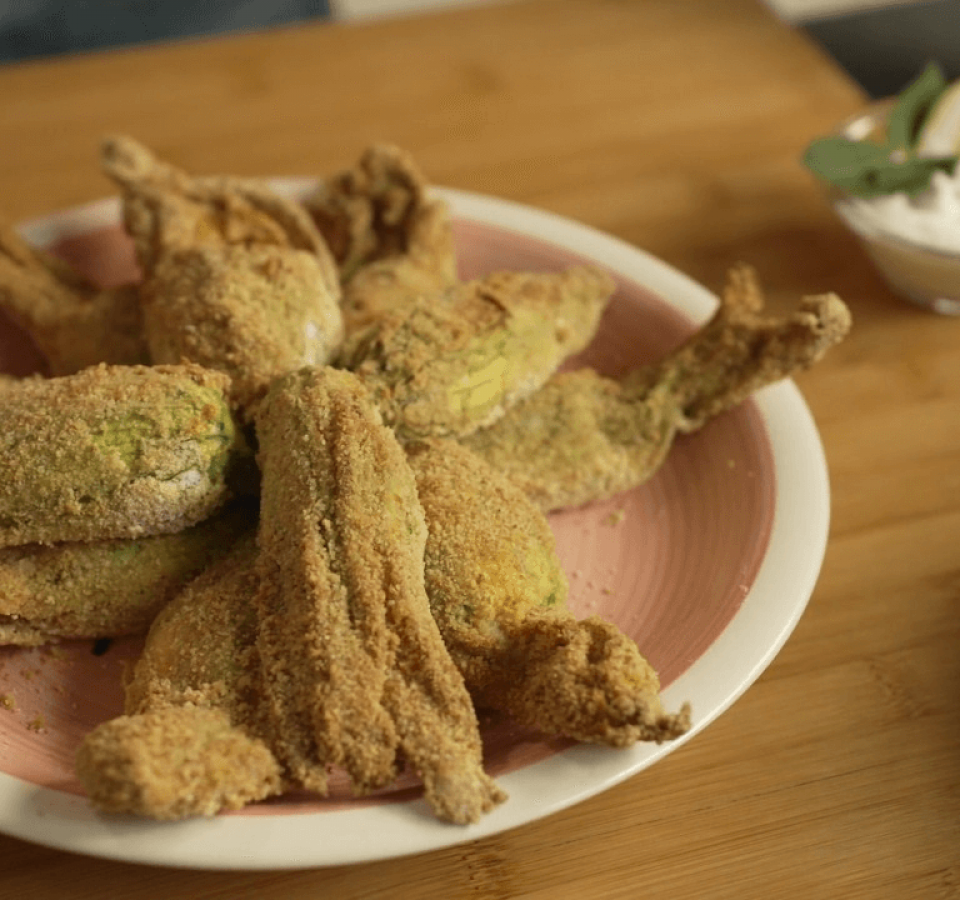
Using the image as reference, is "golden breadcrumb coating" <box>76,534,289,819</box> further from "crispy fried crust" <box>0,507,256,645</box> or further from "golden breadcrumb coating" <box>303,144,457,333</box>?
"golden breadcrumb coating" <box>303,144,457,333</box>

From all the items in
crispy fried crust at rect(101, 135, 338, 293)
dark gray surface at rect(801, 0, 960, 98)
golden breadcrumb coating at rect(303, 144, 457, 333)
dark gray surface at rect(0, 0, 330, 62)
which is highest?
crispy fried crust at rect(101, 135, 338, 293)

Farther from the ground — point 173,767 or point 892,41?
point 173,767

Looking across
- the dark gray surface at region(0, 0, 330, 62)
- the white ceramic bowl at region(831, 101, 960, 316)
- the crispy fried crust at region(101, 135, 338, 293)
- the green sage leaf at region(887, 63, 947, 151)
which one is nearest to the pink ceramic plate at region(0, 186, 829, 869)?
the crispy fried crust at region(101, 135, 338, 293)

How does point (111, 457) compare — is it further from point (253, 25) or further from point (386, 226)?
point (253, 25)

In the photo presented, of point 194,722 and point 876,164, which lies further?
point 876,164

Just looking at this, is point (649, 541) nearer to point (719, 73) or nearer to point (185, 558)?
point (185, 558)

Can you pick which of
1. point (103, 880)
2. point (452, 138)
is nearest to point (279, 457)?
point (103, 880)

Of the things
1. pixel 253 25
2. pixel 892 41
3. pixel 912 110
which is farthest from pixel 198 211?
pixel 892 41
